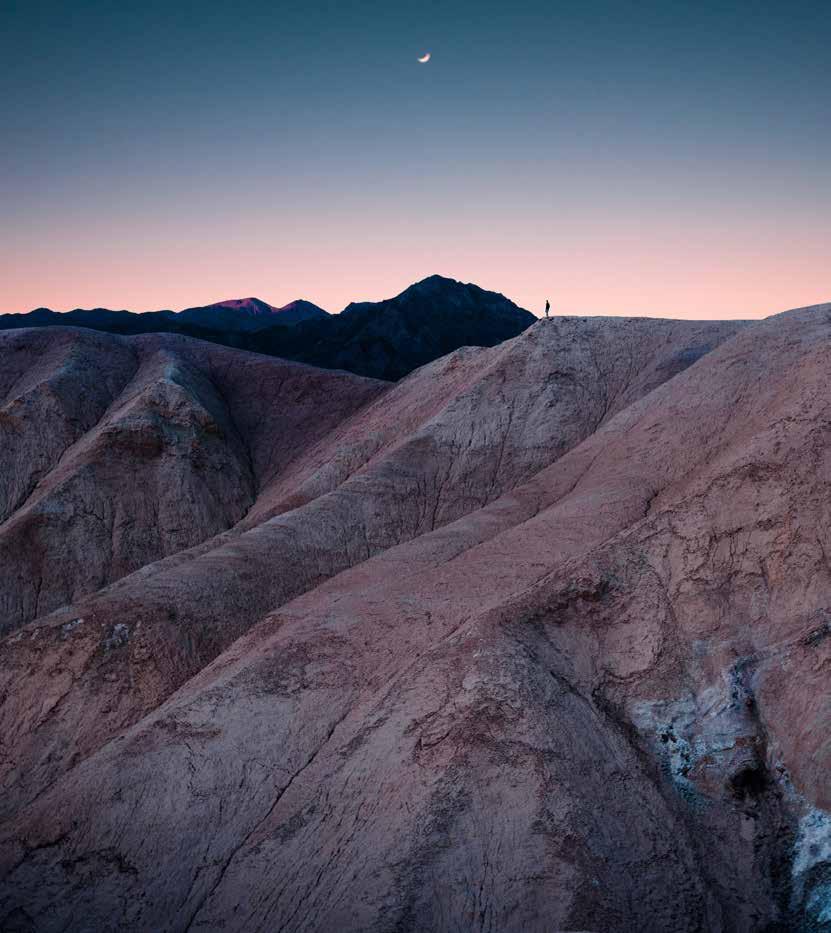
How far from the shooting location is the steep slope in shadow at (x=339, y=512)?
16094mm

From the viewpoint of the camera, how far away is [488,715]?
36.2 feet

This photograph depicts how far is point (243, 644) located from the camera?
15.7 meters

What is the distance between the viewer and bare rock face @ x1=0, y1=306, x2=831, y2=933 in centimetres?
988

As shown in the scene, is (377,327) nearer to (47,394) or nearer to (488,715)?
(47,394)

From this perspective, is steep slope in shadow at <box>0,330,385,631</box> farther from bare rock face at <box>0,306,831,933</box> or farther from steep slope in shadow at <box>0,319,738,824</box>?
bare rock face at <box>0,306,831,933</box>

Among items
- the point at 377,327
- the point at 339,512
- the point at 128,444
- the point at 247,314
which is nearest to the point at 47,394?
the point at 128,444

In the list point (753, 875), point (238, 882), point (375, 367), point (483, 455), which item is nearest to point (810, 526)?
point (753, 875)

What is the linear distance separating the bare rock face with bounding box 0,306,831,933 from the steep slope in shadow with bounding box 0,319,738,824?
8 centimetres

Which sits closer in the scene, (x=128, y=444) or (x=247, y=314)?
(x=128, y=444)

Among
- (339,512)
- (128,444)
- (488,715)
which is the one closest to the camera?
(488,715)

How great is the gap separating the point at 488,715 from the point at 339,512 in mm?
11327

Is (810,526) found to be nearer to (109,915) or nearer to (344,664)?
(344,664)

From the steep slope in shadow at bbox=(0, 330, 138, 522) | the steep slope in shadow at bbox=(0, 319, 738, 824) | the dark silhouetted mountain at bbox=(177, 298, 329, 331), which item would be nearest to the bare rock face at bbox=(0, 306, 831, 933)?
the steep slope in shadow at bbox=(0, 319, 738, 824)

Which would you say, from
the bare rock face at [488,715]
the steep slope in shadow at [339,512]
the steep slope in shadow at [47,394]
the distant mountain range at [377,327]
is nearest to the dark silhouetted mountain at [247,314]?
the distant mountain range at [377,327]
